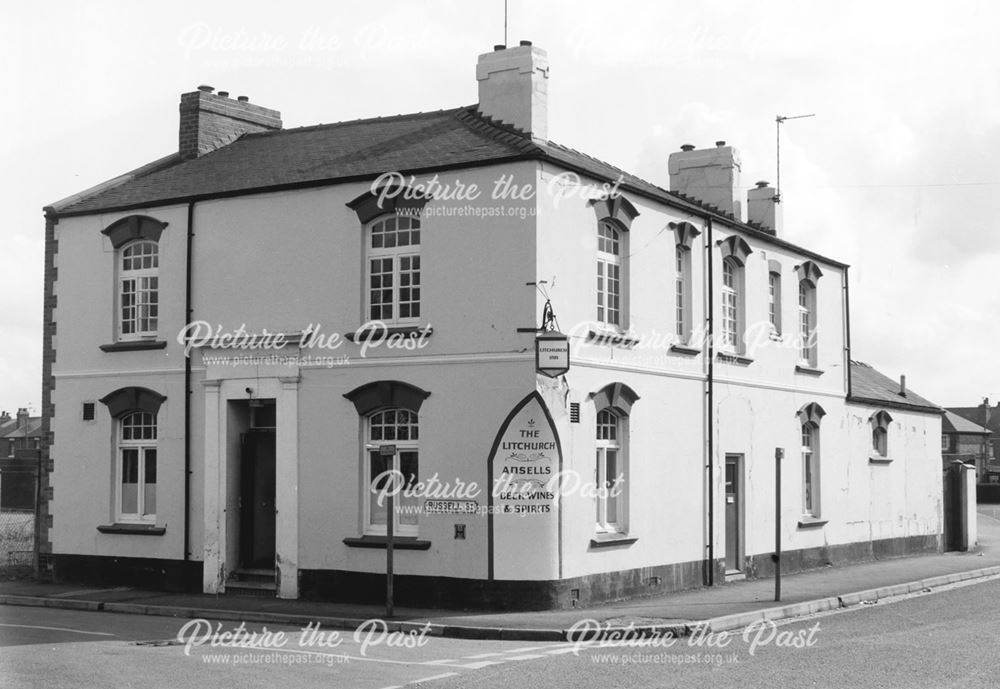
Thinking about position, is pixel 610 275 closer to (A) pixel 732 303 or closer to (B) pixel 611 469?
(B) pixel 611 469

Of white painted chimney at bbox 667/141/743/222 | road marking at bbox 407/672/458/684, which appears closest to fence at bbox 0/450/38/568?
road marking at bbox 407/672/458/684

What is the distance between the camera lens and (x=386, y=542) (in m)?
19.0

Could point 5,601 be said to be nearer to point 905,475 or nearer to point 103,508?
point 103,508

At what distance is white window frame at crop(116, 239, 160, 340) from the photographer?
73.2ft

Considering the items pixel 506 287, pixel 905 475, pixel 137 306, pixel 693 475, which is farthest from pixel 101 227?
pixel 905 475

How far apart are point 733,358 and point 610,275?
14.6 feet

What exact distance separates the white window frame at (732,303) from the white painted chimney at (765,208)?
4.65m

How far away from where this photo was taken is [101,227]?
74.4 ft

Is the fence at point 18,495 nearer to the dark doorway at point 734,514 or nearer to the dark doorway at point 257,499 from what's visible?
the dark doorway at point 257,499

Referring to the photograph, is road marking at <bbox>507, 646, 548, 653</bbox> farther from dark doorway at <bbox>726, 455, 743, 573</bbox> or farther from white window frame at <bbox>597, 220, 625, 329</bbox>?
dark doorway at <bbox>726, 455, 743, 573</bbox>

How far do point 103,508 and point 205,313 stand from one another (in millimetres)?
3960

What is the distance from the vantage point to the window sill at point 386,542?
755 inches

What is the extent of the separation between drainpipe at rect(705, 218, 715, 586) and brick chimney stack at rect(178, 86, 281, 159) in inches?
380

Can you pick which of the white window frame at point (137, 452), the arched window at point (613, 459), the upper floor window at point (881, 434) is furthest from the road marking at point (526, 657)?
the upper floor window at point (881, 434)
